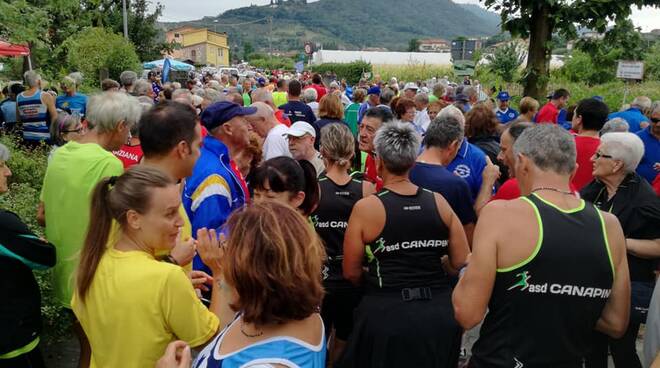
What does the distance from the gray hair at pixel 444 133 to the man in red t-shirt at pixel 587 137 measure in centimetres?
170

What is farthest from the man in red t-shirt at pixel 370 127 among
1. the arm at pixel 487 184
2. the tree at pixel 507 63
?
the tree at pixel 507 63

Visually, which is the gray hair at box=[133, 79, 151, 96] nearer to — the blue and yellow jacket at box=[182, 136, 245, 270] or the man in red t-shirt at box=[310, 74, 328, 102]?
the man in red t-shirt at box=[310, 74, 328, 102]

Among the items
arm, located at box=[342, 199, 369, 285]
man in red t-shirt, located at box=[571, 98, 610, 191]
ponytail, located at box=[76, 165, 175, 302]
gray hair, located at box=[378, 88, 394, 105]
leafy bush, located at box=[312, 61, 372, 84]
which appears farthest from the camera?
leafy bush, located at box=[312, 61, 372, 84]

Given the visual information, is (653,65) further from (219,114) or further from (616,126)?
(219,114)

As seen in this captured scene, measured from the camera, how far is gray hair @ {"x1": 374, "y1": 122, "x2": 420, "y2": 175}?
317 centimetres

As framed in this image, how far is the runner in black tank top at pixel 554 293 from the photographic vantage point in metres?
2.27

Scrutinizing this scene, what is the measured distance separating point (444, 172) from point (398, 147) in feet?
2.28

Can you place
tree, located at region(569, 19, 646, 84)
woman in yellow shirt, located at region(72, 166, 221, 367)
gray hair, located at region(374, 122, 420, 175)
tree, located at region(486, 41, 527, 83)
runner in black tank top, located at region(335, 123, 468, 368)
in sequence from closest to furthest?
woman in yellow shirt, located at region(72, 166, 221, 367) → runner in black tank top, located at region(335, 123, 468, 368) → gray hair, located at region(374, 122, 420, 175) → tree, located at region(569, 19, 646, 84) → tree, located at region(486, 41, 527, 83)

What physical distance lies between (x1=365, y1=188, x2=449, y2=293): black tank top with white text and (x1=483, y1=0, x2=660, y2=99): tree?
23.0 ft

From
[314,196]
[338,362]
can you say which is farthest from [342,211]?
[338,362]

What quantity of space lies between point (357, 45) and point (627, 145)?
645 feet

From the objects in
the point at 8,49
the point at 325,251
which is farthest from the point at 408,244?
the point at 8,49

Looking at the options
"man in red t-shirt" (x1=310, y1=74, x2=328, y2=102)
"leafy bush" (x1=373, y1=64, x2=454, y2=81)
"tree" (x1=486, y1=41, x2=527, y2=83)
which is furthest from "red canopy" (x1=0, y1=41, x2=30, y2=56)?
"leafy bush" (x1=373, y1=64, x2=454, y2=81)

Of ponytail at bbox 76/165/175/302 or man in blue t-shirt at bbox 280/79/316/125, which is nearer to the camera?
ponytail at bbox 76/165/175/302
